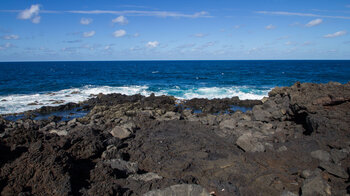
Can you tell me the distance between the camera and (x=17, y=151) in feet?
19.9

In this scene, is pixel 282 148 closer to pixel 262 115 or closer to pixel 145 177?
pixel 145 177

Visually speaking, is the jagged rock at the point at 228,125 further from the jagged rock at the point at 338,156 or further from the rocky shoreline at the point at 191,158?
the jagged rock at the point at 338,156

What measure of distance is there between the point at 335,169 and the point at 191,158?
3911 mm

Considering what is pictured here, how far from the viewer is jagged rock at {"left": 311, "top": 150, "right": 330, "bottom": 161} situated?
7064 millimetres

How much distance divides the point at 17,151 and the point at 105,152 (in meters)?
2.27

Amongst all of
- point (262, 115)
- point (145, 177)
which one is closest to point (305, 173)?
point (145, 177)

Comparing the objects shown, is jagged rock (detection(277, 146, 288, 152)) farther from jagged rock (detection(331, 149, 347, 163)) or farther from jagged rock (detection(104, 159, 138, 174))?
jagged rock (detection(104, 159, 138, 174))

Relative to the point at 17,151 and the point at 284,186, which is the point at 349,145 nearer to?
the point at 284,186

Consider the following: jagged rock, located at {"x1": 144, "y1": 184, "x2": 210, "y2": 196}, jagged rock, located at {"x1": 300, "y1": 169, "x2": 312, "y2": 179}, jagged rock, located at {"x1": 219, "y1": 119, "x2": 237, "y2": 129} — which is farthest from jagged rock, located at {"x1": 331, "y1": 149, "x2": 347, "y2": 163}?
jagged rock, located at {"x1": 219, "y1": 119, "x2": 237, "y2": 129}

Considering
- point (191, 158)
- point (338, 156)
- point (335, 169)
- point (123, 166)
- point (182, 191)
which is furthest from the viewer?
point (191, 158)

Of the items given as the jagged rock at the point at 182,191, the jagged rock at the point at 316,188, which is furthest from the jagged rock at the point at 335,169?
the jagged rock at the point at 182,191

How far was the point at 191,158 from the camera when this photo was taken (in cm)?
736

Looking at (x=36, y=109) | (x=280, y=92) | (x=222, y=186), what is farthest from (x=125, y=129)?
(x=36, y=109)

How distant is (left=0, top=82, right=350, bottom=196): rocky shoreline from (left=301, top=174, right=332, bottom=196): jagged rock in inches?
0.8
